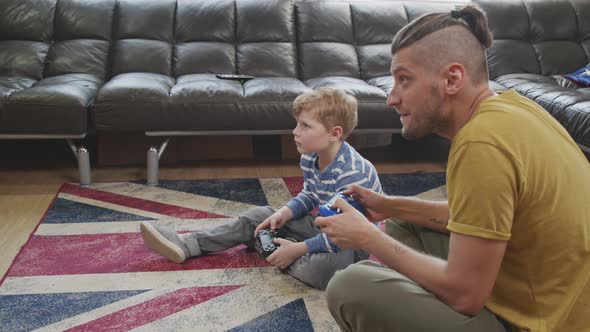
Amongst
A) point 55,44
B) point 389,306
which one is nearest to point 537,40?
point 55,44

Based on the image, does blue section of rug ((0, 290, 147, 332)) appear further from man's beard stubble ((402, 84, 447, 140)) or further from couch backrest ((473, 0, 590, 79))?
couch backrest ((473, 0, 590, 79))

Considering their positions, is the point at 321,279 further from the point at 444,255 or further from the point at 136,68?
the point at 136,68

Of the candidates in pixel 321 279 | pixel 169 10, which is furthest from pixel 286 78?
pixel 321 279

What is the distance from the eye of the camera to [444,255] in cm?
173

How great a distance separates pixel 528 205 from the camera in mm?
1200

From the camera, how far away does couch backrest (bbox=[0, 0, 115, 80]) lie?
3656mm

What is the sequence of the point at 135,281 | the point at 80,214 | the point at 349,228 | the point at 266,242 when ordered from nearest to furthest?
1. the point at 349,228
2. the point at 135,281
3. the point at 266,242
4. the point at 80,214

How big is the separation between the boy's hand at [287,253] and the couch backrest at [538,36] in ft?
7.81

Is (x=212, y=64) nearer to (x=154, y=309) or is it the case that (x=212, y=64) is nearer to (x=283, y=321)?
(x=154, y=309)

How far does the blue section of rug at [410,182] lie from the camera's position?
3.21m

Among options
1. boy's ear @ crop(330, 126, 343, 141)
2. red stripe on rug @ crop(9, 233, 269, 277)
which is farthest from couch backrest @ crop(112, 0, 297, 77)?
boy's ear @ crop(330, 126, 343, 141)

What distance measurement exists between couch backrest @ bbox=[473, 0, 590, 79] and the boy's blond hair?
6.79ft

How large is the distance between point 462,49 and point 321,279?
107cm

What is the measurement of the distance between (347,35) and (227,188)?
1.49 m
